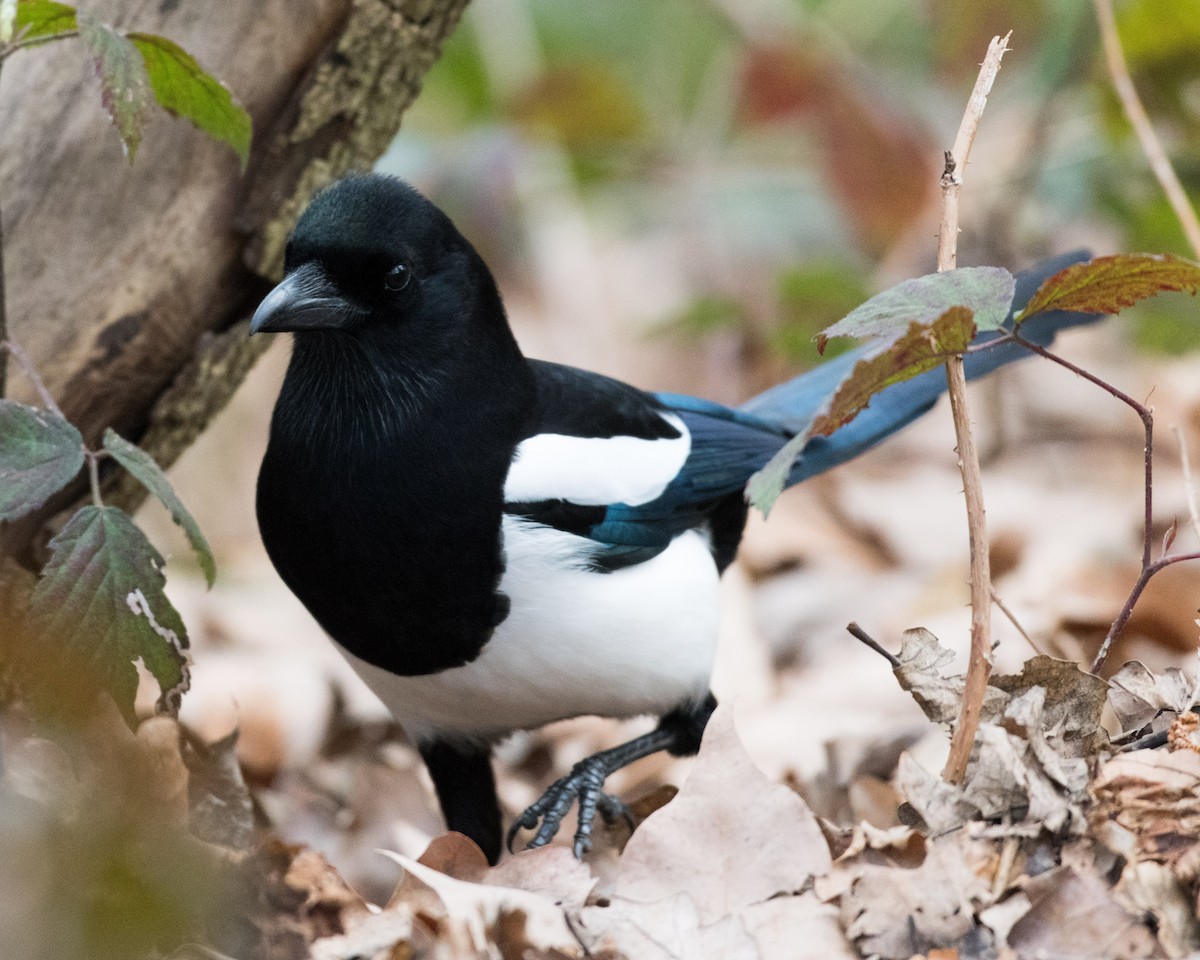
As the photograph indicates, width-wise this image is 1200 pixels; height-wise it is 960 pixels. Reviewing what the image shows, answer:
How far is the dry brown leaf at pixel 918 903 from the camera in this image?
1328 mm

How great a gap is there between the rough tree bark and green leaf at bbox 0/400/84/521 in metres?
0.52

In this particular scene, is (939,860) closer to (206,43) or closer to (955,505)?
(206,43)

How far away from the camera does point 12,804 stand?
741 millimetres

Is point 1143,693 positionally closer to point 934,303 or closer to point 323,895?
point 934,303

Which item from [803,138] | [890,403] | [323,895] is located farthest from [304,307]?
[803,138]

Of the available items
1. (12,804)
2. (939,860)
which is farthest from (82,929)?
(939,860)

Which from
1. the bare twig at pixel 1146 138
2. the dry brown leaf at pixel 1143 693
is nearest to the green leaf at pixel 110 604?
the dry brown leaf at pixel 1143 693

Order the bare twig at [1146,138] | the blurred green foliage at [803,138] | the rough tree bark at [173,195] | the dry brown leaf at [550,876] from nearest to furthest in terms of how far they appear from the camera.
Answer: the dry brown leaf at [550,876]
the rough tree bark at [173,195]
the bare twig at [1146,138]
the blurred green foliage at [803,138]

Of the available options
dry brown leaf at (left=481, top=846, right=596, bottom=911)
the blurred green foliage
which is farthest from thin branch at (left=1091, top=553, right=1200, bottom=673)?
the blurred green foliage

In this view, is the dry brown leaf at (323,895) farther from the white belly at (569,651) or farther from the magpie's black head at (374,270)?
the magpie's black head at (374,270)

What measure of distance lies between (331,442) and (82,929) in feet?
4.31

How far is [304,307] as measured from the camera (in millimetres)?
1825

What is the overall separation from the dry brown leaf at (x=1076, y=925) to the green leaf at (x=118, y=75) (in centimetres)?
119

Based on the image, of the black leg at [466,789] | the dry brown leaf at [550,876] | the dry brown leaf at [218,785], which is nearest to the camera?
the dry brown leaf at [550,876]
